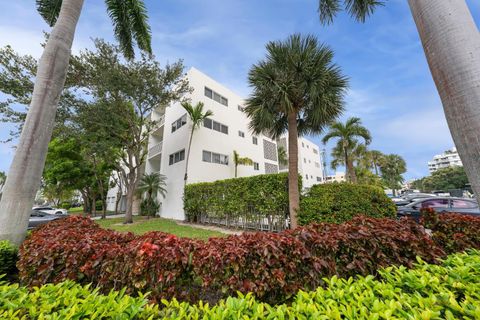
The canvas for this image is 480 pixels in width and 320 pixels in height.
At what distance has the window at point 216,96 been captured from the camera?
18450 mm

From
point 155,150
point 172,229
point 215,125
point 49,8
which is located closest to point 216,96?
point 215,125

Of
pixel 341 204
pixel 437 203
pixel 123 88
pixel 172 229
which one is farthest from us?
pixel 123 88

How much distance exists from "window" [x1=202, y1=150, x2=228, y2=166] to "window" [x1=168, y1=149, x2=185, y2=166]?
1.75 meters

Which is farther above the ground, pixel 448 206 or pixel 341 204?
pixel 341 204

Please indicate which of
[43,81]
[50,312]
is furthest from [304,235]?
[43,81]

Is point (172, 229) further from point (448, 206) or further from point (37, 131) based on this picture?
point (448, 206)

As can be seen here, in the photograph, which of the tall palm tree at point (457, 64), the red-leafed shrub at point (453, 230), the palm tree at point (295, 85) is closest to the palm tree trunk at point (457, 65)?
the tall palm tree at point (457, 64)

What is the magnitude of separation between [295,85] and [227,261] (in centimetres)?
Result: 803

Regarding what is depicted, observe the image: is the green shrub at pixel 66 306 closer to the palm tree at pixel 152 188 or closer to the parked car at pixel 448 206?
the parked car at pixel 448 206

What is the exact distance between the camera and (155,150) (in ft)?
70.5

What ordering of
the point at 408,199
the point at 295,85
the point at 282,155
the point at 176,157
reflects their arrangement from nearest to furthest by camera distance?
1. the point at 295,85
2. the point at 408,199
3. the point at 176,157
4. the point at 282,155

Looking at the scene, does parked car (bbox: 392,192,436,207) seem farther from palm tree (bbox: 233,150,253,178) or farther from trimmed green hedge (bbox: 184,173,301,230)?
palm tree (bbox: 233,150,253,178)

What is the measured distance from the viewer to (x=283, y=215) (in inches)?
370

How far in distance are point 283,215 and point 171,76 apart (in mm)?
12523
